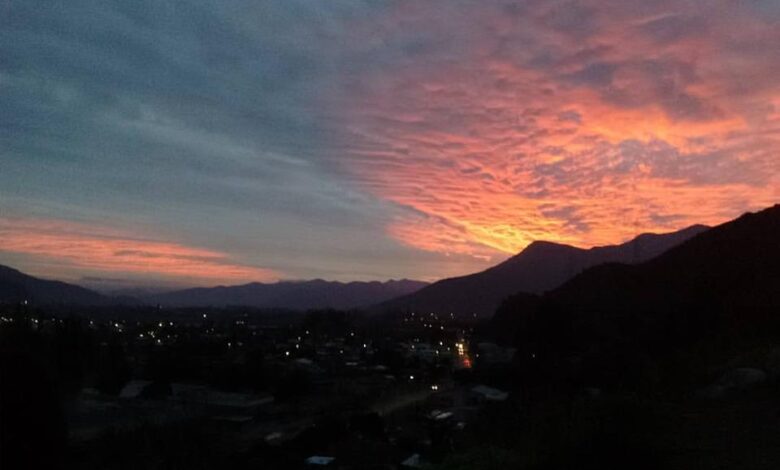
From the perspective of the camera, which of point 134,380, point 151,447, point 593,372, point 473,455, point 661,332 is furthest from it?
point 134,380

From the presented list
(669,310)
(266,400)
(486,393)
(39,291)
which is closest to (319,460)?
(486,393)

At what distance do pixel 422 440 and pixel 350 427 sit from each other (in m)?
2.26

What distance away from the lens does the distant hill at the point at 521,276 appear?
94.6m

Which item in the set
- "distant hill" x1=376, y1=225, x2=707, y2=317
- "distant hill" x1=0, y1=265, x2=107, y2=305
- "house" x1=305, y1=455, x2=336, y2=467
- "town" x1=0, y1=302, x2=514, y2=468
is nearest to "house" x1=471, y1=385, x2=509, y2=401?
"town" x1=0, y1=302, x2=514, y2=468

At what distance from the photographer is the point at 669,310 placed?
1145 inches

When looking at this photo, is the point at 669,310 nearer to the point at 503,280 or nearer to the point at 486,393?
the point at 486,393

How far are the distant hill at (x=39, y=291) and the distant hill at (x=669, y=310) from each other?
227ft

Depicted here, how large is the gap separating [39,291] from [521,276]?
8907 centimetres

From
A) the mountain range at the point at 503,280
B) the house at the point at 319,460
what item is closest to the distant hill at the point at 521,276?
the mountain range at the point at 503,280

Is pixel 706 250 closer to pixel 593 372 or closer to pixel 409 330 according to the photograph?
pixel 593 372

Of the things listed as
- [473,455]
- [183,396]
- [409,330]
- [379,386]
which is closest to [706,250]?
[379,386]

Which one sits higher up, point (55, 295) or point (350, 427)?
point (55, 295)

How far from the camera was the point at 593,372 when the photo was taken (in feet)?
60.3

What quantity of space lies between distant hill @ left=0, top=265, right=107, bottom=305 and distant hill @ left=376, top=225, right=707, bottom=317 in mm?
63334
